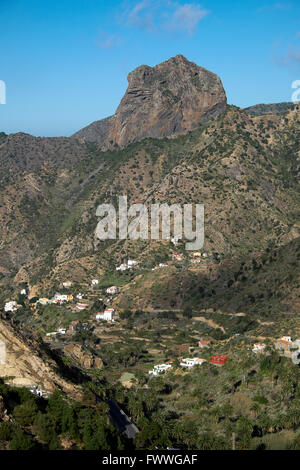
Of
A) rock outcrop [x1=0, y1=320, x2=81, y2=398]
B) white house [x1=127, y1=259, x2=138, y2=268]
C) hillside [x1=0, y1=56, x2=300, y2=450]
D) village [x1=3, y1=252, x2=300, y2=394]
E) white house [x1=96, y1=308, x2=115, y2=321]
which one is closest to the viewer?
rock outcrop [x1=0, y1=320, x2=81, y2=398]

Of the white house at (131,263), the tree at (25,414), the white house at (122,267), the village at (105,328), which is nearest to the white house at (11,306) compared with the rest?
the village at (105,328)

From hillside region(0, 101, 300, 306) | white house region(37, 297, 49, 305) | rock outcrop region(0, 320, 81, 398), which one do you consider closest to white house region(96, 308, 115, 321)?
white house region(37, 297, 49, 305)

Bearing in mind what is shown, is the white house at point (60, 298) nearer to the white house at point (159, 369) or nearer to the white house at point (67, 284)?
the white house at point (67, 284)

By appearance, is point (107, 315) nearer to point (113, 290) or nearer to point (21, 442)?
point (113, 290)

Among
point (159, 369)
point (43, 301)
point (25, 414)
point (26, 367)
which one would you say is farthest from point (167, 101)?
point (25, 414)

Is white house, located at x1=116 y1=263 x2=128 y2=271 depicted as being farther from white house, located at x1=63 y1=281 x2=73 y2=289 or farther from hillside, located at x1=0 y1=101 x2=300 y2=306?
white house, located at x1=63 y1=281 x2=73 y2=289

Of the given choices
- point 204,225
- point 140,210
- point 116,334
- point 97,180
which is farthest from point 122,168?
point 116,334

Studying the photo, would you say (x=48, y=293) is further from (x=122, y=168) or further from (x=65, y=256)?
(x=122, y=168)

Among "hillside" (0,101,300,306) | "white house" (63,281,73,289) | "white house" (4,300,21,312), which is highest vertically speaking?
"hillside" (0,101,300,306)

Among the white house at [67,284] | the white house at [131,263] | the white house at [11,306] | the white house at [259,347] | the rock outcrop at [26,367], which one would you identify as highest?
the white house at [131,263]
